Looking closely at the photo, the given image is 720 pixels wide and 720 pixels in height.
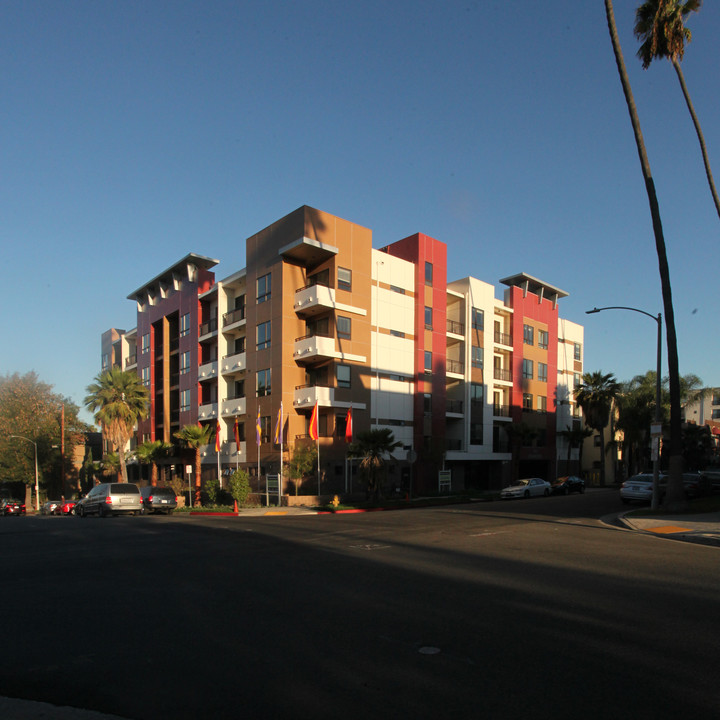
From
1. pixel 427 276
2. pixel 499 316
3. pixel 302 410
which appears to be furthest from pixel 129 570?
pixel 499 316

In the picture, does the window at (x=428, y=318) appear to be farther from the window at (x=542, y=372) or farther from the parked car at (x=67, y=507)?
the parked car at (x=67, y=507)

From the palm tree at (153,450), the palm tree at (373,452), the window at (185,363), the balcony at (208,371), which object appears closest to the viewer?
the palm tree at (373,452)

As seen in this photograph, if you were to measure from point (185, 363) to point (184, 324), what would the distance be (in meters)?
3.37

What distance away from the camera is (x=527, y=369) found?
56.9m

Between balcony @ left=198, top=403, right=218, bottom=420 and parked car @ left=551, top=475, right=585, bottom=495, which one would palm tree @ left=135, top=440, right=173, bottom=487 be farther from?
parked car @ left=551, top=475, right=585, bottom=495

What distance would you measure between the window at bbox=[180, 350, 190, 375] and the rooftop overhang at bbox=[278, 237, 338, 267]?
15654 millimetres

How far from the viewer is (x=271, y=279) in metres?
41.9

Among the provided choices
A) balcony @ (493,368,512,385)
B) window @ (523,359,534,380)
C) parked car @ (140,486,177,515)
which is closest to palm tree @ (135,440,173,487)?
parked car @ (140,486,177,515)

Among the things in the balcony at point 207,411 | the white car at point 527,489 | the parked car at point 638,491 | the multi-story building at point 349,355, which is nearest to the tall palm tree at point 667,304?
the parked car at point 638,491

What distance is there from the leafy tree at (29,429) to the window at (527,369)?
4367 cm

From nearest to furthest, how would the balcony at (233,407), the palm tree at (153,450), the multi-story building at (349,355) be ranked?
1. the multi-story building at (349,355)
2. the balcony at (233,407)
3. the palm tree at (153,450)

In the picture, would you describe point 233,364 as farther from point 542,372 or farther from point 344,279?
point 542,372

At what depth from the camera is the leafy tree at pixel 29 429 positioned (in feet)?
192

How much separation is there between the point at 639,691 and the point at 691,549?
10.2 m
